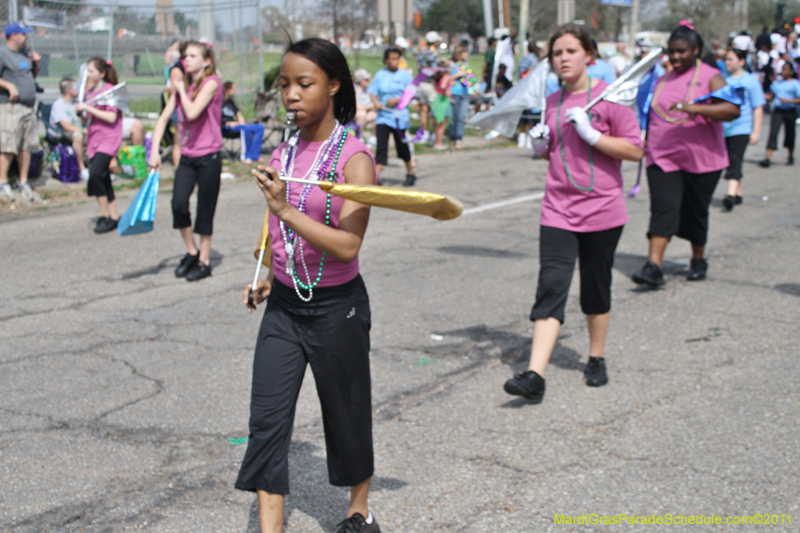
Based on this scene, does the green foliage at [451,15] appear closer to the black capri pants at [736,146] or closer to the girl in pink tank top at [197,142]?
the black capri pants at [736,146]

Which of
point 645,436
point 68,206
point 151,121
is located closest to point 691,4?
point 151,121

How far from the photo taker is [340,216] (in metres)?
2.61

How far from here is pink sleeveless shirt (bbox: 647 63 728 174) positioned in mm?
6266

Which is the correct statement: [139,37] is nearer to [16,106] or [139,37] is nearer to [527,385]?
[16,106]

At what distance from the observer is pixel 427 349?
5.18 metres

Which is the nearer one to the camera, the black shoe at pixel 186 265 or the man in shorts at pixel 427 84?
the black shoe at pixel 186 265

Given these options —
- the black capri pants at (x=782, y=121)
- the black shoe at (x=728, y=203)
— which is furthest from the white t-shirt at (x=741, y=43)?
the black capri pants at (x=782, y=121)

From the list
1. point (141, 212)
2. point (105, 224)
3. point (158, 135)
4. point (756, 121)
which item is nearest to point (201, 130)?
point (158, 135)

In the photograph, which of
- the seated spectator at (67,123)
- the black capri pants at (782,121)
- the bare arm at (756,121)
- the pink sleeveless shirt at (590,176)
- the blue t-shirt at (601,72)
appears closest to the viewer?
the pink sleeveless shirt at (590,176)

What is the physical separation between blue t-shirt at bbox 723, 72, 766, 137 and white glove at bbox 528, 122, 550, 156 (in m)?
5.54

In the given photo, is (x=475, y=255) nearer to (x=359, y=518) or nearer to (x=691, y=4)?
(x=359, y=518)

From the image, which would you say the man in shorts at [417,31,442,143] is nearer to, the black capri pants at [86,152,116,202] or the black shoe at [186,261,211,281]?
the black capri pants at [86,152,116,202]

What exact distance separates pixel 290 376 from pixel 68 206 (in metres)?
8.05

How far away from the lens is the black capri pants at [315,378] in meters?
2.69
